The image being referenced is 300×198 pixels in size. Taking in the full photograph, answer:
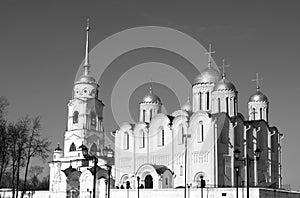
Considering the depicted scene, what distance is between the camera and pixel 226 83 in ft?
173

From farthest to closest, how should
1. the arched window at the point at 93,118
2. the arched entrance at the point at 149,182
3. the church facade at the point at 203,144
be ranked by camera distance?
1. the arched window at the point at 93,118
2. the arched entrance at the point at 149,182
3. the church facade at the point at 203,144

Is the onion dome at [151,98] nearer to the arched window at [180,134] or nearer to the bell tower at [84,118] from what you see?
the bell tower at [84,118]

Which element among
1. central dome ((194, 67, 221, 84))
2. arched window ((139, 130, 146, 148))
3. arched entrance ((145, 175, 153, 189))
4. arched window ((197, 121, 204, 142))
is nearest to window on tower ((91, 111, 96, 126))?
arched window ((139, 130, 146, 148))

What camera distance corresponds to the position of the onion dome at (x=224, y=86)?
171 ft

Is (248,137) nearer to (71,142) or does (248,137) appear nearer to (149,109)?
(149,109)

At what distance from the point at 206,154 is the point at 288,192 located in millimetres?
8499

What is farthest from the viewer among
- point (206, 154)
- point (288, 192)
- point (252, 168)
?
point (252, 168)

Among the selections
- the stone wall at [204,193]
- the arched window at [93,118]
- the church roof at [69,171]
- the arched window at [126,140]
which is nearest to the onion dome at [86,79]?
the arched window at [93,118]

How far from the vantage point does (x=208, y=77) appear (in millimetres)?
55250

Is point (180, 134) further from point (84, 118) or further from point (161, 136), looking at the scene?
point (84, 118)

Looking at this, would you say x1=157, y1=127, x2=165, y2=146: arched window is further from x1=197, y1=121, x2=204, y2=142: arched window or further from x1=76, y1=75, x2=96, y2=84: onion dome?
x1=76, y1=75, x2=96, y2=84: onion dome

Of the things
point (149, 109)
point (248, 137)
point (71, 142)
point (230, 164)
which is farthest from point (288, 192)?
point (71, 142)

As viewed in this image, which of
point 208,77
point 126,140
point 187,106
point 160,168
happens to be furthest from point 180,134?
point 187,106

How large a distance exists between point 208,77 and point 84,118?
1465cm
